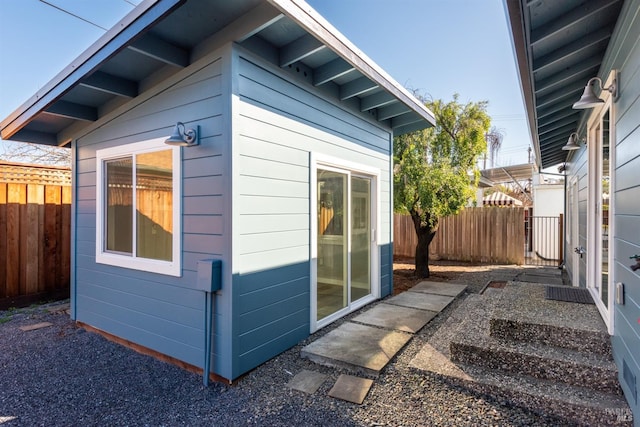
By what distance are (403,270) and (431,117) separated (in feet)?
13.5

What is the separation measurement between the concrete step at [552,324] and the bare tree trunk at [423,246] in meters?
3.59

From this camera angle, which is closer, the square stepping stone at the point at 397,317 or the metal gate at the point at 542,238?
the square stepping stone at the point at 397,317

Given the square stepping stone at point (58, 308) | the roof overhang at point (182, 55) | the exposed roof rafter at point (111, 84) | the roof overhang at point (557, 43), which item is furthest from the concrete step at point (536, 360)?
the square stepping stone at point (58, 308)

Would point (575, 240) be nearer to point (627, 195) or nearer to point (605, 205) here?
point (605, 205)

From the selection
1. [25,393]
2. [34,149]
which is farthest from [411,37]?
[34,149]

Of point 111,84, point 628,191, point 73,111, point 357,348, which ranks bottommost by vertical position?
point 357,348

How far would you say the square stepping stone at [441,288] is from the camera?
5750 millimetres

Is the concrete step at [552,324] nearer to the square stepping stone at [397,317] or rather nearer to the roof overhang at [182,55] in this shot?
the square stepping stone at [397,317]

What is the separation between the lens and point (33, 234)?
550 cm

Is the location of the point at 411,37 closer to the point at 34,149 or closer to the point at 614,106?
the point at 614,106

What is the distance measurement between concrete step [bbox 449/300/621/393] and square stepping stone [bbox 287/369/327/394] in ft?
3.91

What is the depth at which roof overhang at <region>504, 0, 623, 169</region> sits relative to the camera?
237 centimetres

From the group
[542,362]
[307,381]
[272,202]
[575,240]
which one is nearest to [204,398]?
[307,381]

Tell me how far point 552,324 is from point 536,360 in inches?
19.1
